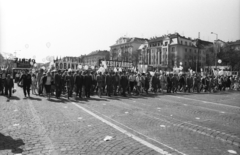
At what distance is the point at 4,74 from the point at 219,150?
53.9ft

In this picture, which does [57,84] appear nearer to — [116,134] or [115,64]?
[116,134]

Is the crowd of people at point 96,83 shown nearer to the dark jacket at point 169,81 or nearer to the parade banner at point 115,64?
the dark jacket at point 169,81

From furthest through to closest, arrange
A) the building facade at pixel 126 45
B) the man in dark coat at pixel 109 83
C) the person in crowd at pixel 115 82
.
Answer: the building facade at pixel 126 45, the person in crowd at pixel 115 82, the man in dark coat at pixel 109 83

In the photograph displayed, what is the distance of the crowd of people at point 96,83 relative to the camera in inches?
559

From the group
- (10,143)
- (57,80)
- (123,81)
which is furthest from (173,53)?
Result: (10,143)

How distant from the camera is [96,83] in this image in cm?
1702

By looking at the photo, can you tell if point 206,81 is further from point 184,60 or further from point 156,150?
point 184,60

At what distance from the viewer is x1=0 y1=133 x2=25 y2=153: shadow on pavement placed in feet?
15.2

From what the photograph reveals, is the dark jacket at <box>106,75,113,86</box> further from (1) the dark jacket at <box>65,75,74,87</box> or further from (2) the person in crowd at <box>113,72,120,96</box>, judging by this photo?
(1) the dark jacket at <box>65,75,74,87</box>

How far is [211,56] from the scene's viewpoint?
65.3 meters

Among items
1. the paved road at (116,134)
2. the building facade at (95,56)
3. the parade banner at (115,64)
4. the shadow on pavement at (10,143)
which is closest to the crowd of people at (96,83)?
the paved road at (116,134)

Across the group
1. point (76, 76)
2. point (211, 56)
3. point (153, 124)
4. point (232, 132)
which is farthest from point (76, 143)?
point (211, 56)

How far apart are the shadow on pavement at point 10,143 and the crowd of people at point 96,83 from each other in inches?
317

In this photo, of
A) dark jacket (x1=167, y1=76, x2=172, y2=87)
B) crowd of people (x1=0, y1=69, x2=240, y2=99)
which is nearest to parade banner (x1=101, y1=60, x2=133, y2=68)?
crowd of people (x1=0, y1=69, x2=240, y2=99)
